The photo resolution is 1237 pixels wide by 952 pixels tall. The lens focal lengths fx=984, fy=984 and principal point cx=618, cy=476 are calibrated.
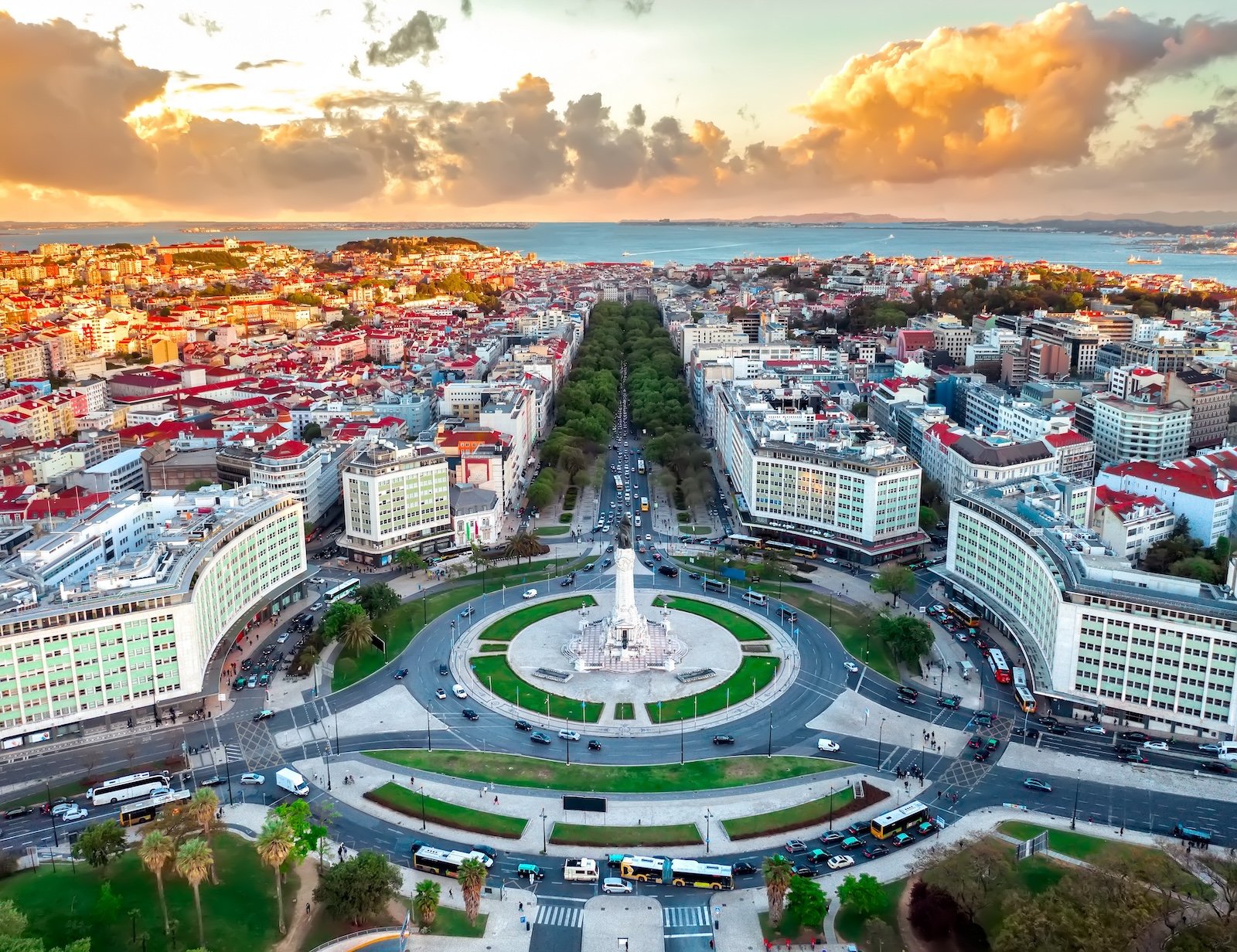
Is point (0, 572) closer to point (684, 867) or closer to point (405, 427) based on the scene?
point (684, 867)

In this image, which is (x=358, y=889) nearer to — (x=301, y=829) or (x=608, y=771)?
(x=301, y=829)

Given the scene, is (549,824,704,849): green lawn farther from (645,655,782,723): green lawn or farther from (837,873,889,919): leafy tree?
(645,655,782,723): green lawn

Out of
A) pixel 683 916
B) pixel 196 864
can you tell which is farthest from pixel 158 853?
pixel 683 916

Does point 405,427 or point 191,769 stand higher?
point 405,427

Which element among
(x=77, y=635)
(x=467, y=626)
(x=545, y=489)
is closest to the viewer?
(x=77, y=635)

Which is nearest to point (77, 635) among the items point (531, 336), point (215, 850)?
point (215, 850)
